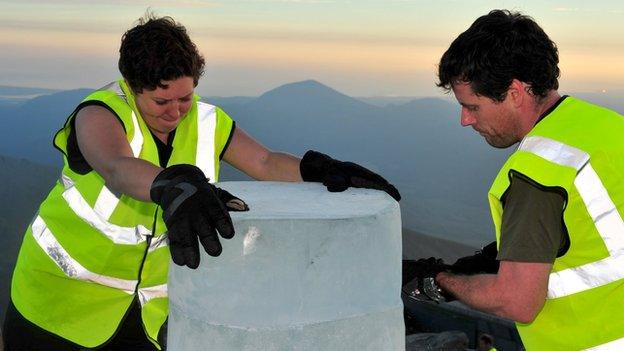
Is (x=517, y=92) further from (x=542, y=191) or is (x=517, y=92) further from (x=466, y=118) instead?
(x=542, y=191)

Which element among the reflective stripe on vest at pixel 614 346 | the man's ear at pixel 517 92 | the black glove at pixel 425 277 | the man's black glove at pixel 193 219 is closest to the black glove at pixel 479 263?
the black glove at pixel 425 277

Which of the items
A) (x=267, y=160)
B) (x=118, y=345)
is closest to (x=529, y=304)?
(x=267, y=160)

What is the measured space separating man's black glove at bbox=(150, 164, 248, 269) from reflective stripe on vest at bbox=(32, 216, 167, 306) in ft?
4.70

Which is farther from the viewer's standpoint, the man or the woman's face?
the woman's face

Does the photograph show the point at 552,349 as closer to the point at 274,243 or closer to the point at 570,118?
the point at 570,118

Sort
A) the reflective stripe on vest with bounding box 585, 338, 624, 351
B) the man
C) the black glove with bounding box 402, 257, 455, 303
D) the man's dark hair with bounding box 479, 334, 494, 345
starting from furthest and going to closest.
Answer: the man's dark hair with bounding box 479, 334, 494, 345, the black glove with bounding box 402, 257, 455, 303, the reflective stripe on vest with bounding box 585, 338, 624, 351, the man

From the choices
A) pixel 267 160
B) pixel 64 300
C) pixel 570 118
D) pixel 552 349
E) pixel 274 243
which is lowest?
pixel 64 300

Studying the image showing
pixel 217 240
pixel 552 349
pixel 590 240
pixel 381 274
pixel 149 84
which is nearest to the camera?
pixel 217 240

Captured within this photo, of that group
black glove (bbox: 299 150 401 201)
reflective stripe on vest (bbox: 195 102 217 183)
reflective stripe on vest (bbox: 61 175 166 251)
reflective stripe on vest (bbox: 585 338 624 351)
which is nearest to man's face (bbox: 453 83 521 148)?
black glove (bbox: 299 150 401 201)

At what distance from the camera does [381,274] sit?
291 centimetres

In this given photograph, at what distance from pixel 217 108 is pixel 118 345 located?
1.25m

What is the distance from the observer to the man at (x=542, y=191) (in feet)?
9.92

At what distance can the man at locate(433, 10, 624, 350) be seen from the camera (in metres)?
3.02

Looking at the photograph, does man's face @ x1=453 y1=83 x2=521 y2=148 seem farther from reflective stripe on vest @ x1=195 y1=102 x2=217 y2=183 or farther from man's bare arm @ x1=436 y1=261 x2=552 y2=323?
reflective stripe on vest @ x1=195 y1=102 x2=217 y2=183
